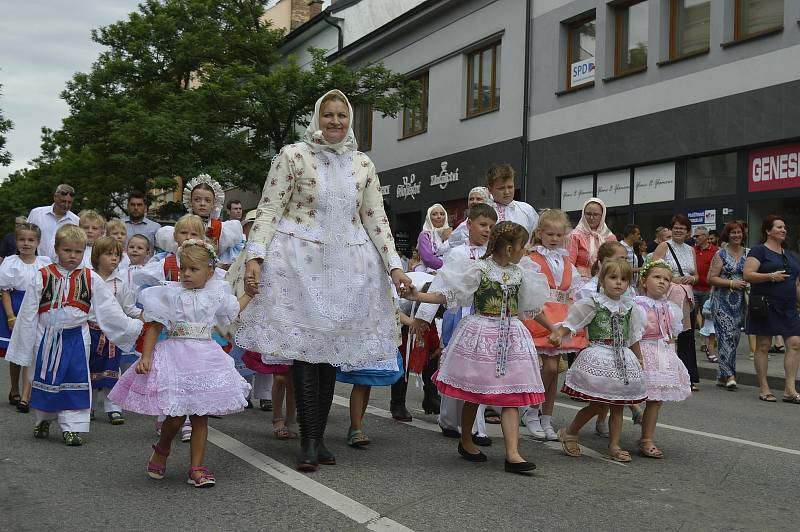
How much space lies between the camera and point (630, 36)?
20812 millimetres

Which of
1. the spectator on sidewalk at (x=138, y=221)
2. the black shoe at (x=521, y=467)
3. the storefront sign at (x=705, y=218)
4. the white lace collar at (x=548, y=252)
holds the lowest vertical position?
the black shoe at (x=521, y=467)

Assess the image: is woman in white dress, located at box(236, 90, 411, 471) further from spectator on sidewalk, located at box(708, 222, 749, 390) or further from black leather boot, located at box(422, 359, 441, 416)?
spectator on sidewalk, located at box(708, 222, 749, 390)

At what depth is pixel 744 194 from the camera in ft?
57.9

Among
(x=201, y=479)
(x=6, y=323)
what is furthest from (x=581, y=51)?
(x=201, y=479)

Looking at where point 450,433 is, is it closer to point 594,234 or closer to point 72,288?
point 594,234

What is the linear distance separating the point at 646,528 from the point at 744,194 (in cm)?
1407

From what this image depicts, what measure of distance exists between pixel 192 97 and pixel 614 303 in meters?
24.4

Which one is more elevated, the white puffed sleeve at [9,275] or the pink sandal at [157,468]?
the white puffed sleeve at [9,275]

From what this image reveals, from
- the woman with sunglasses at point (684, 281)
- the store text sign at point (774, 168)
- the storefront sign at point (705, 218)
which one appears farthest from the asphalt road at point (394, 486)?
the storefront sign at point (705, 218)

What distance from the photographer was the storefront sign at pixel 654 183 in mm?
19467

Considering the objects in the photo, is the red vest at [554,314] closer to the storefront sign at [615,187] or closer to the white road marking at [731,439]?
the white road marking at [731,439]

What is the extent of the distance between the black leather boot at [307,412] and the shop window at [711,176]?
13.7 meters

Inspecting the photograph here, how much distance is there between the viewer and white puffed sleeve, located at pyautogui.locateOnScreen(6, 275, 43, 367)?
25.2 ft

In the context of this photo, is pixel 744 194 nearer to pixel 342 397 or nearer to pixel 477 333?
pixel 342 397
